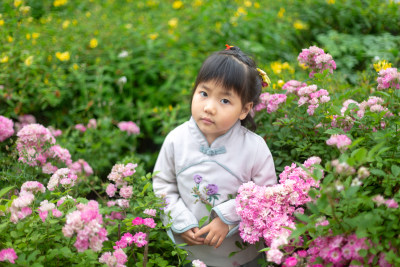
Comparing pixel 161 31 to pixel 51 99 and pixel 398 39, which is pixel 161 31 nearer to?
pixel 51 99

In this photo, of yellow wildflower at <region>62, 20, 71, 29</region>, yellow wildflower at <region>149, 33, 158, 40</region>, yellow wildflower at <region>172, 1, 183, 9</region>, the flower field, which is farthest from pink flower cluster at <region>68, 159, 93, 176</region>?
yellow wildflower at <region>172, 1, 183, 9</region>

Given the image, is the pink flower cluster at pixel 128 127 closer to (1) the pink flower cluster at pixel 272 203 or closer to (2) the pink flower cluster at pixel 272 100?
(2) the pink flower cluster at pixel 272 100

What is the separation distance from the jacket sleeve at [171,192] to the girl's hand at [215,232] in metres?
0.05

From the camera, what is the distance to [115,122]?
316 cm

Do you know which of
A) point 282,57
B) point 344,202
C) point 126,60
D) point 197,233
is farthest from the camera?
point 282,57

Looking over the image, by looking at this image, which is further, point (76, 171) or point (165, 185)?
point (76, 171)

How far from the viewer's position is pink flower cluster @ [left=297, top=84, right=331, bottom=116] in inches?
77.1

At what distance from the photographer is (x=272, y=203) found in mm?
1753

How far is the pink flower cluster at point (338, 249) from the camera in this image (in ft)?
4.56

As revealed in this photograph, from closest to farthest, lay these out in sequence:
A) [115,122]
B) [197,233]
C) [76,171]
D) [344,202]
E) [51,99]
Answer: [344,202]
[197,233]
[76,171]
[51,99]
[115,122]

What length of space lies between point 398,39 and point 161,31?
2249 mm

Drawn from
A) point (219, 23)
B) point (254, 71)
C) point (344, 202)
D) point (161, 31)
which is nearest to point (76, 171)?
point (254, 71)

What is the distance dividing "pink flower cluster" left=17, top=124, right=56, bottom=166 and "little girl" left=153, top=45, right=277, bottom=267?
2.27 ft

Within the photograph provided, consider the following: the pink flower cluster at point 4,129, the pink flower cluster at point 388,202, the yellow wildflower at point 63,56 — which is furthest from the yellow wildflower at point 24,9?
the pink flower cluster at point 388,202
